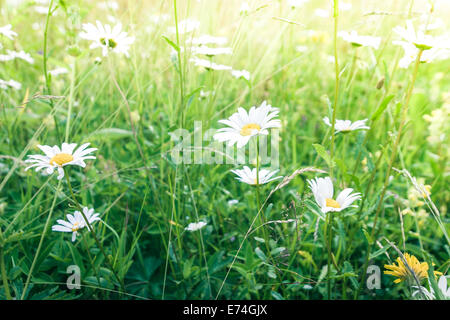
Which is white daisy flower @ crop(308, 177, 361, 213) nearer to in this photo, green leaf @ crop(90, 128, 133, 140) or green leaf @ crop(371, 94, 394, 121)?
green leaf @ crop(371, 94, 394, 121)

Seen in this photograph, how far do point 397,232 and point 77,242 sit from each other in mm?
804

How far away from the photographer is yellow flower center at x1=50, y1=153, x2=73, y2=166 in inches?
26.5

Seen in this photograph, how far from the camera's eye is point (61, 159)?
68cm

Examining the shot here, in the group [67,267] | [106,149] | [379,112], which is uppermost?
[379,112]

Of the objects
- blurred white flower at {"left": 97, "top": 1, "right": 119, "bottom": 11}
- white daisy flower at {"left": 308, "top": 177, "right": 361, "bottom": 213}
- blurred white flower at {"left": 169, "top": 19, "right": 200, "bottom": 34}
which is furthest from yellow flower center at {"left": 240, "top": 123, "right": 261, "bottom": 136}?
blurred white flower at {"left": 97, "top": 1, "right": 119, "bottom": 11}

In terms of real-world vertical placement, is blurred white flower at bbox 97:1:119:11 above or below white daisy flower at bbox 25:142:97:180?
above

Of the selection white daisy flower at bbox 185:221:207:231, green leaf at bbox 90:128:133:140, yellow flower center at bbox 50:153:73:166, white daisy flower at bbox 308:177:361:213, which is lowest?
white daisy flower at bbox 185:221:207:231

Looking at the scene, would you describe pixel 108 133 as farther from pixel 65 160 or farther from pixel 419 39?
pixel 419 39

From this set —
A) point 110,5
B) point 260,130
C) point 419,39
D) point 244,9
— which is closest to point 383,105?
point 419,39

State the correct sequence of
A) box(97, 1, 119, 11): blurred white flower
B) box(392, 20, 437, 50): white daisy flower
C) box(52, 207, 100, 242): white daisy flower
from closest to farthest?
box(392, 20, 437, 50): white daisy flower → box(52, 207, 100, 242): white daisy flower → box(97, 1, 119, 11): blurred white flower
